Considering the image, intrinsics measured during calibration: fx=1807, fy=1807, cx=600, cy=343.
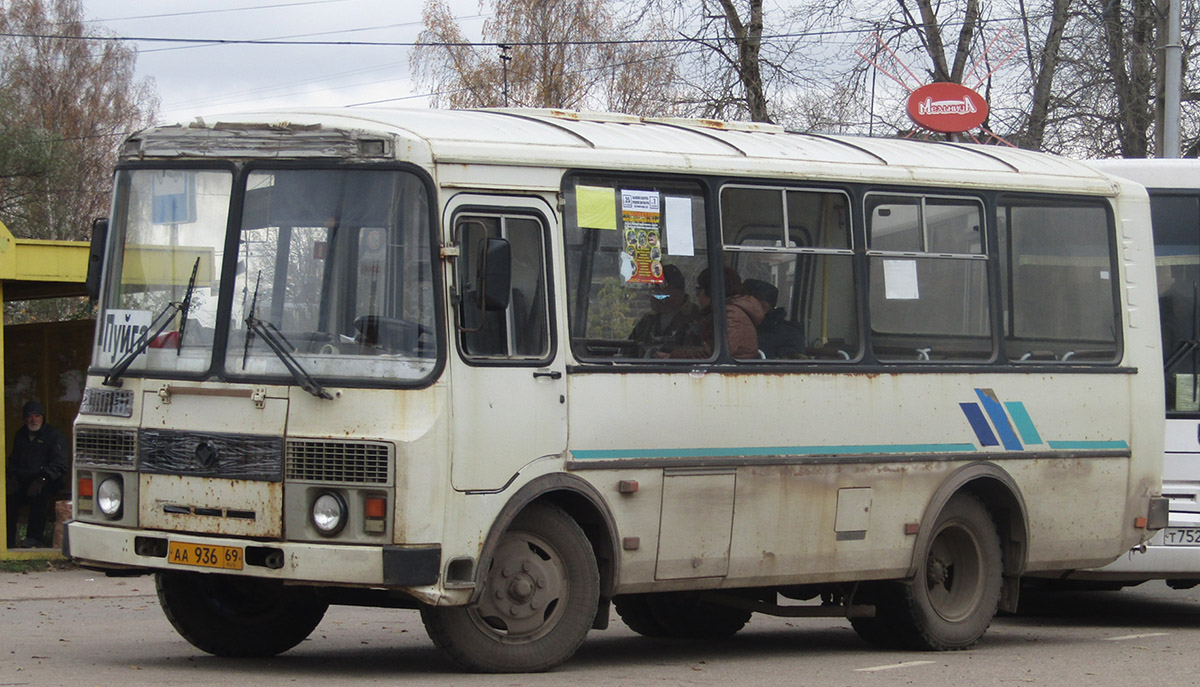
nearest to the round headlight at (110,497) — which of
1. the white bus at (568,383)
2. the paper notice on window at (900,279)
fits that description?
the white bus at (568,383)

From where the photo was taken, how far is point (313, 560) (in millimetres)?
8484

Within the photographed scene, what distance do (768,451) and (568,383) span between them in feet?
4.89

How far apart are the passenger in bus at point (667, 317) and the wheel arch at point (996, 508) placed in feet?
7.20

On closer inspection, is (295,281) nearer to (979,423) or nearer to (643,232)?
(643,232)

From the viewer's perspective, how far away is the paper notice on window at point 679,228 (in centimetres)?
982

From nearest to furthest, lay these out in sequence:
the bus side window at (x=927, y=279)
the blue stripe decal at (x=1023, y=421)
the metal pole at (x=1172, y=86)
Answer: the bus side window at (x=927, y=279) → the blue stripe decal at (x=1023, y=421) → the metal pole at (x=1172, y=86)

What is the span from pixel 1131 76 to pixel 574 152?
2064cm

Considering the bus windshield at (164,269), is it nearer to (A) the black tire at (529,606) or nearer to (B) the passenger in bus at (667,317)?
(A) the black tire at (529,606)

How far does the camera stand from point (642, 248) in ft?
31.8

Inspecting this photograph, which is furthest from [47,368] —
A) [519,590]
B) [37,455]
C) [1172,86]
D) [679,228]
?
[1172,86]

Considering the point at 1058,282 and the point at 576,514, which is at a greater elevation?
the point at 1058,282

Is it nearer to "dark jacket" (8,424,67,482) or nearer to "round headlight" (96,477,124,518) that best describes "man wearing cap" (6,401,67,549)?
"dark jacket" (8,424,67,482)

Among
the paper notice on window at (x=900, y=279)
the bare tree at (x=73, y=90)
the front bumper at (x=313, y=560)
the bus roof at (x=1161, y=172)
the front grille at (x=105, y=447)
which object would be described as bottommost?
the front bumper at (x=313, y=560)

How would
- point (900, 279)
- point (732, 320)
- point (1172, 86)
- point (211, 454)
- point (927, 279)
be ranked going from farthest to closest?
point (1172, 86) < point (927, 279) < point (900, 279) < point (732, 320) < point (211, 454)
